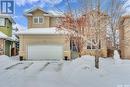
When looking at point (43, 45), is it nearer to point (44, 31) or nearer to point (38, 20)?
point (44, 31)

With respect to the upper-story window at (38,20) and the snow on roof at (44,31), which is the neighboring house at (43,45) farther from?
the upper-story window at (38,20)

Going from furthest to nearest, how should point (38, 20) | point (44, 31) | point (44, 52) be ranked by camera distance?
point (38, 20)
point (44, 52)
point (44, 31)

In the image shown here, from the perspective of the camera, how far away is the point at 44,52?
29.9 metres

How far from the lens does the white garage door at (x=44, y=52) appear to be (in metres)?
29.6

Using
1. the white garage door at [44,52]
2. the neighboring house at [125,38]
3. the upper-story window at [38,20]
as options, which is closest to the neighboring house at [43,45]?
the white garage door at [44,52]

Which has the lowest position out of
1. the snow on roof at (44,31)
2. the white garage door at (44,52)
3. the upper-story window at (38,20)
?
the white garage door at (44,52)

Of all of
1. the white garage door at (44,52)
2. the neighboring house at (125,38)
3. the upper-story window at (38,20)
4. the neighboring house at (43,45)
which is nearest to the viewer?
the neighboring house at (125,38)

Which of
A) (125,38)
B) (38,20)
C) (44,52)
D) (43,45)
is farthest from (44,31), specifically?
(125,38)

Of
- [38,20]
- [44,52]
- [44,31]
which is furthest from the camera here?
[38,20]

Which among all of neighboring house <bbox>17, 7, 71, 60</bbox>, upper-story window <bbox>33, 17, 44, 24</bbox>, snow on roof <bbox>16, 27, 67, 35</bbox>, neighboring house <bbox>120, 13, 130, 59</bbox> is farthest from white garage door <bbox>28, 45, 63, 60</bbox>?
neighboring house <bbox>120, 13, 130, 59</bbox>

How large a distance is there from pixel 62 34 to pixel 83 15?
8.27m

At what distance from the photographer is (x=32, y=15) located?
106ft

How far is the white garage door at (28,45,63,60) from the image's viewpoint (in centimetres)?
2964

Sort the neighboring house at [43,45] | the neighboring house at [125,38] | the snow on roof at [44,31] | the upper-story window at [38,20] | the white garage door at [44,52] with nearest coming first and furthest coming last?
the neighboring house at [125,38], the snow on roof at [44,31], the neighboring house at [43,45], the white garage door at [44,52], the upper-story window at [38,20]
